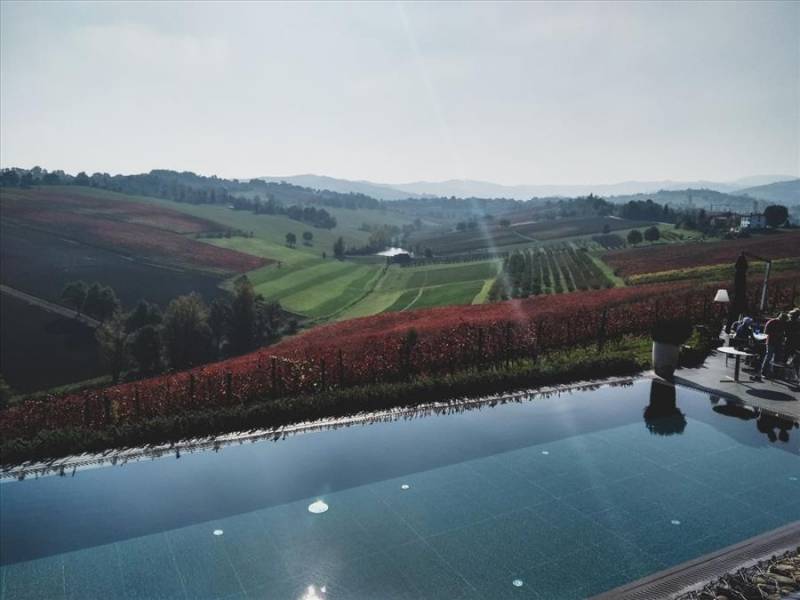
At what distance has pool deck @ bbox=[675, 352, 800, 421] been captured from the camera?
43.5ft

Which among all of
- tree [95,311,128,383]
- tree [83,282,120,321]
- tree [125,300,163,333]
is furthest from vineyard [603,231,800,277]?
tree [83,282,120,321]

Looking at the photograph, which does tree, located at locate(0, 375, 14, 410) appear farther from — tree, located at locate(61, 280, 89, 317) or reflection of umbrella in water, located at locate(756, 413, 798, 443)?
reflection of umbrella in water, located at locate(756, 413, 798, 443)

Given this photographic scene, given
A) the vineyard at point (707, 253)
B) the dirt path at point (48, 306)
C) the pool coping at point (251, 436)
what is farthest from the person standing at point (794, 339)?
the dirt path at point (48, 306)

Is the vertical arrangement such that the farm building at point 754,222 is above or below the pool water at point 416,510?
above

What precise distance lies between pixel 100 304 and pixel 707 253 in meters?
71.9

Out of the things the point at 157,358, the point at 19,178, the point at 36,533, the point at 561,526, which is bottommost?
the point at 157,358

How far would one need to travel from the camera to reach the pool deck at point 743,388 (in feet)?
43.5

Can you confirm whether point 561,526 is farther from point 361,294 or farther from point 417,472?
point 361,294

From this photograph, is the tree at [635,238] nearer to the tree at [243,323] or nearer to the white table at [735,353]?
the tree at [243,323]

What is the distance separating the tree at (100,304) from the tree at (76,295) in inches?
28.6

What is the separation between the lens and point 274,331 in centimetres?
6900

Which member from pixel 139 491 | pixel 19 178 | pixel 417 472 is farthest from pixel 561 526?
pixel 19 178

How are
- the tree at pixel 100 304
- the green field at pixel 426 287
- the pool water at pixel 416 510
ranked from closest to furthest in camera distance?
the pool water at pixel 416 510, the green field at pixel 426 287, the tree at pixel 100 304

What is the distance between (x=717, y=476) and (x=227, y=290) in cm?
7971
